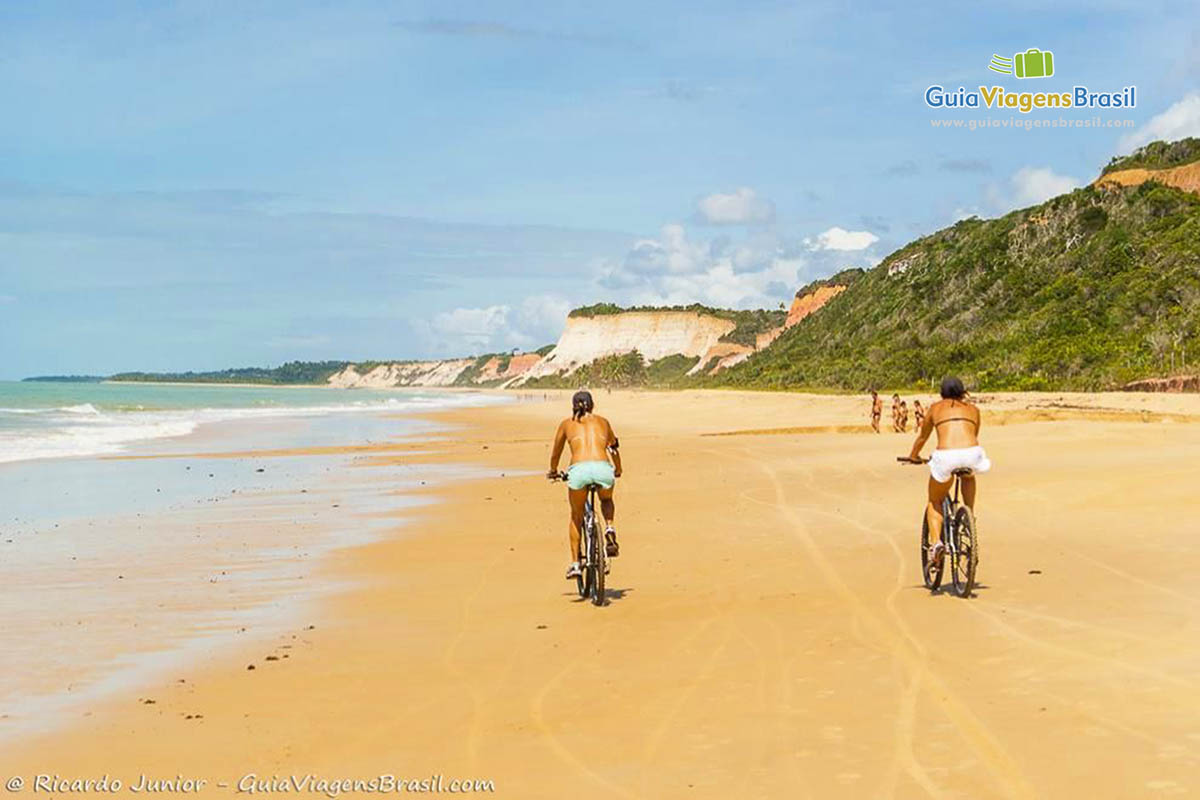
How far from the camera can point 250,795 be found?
5.59 m

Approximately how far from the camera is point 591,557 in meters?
10.5

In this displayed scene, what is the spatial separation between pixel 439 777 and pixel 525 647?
3.07 meters

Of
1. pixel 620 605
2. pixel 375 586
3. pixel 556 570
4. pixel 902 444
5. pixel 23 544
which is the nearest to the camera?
pixel 620 605

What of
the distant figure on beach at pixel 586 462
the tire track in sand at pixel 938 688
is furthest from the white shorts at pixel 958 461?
the distant figure on beach at pixel 586 462

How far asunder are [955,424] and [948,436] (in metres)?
0.13

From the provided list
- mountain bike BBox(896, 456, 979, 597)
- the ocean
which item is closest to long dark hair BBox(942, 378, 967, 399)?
mountain bike BBox(896, 456, 979, 597)

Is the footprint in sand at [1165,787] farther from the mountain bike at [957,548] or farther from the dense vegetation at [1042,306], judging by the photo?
the dense vegetation at [1042,306]

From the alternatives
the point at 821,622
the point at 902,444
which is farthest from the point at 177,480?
the point at 821,622

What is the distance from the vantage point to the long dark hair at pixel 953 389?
10508mm

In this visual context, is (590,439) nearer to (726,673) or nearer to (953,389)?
(953,389)

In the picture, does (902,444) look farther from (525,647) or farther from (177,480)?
(525,647)

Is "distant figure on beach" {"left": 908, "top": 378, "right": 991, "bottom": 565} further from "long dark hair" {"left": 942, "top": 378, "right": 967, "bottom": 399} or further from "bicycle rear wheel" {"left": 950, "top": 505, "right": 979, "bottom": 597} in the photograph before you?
"bicycle rear wheel" {"left": 950, "top": 505, "right": 979, "bottom": 597}

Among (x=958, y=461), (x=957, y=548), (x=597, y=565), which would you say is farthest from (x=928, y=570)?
(x=597, y=565)

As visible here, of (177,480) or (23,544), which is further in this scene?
(177,480)
